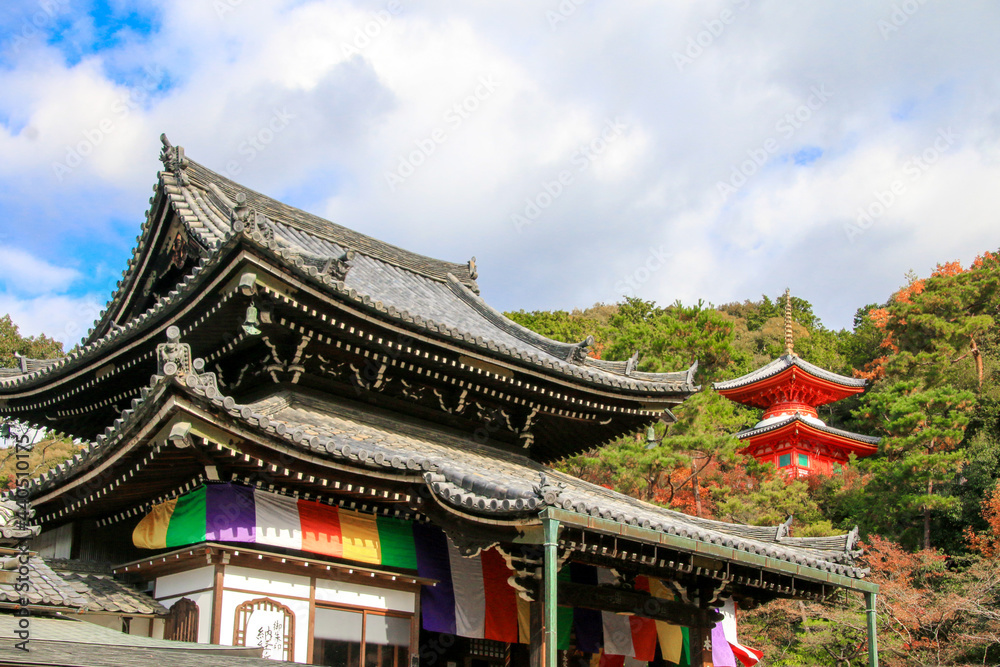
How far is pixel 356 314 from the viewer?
1092 centimetres

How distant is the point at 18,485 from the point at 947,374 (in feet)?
131

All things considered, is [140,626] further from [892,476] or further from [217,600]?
[892,476]

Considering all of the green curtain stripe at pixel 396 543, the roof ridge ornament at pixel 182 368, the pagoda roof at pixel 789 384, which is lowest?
the green curtain stripe at pixel 396 543

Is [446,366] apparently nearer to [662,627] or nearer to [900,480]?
[662,627]

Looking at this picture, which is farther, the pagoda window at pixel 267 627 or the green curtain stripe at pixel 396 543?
the green curtain stripe at pixel 396 543

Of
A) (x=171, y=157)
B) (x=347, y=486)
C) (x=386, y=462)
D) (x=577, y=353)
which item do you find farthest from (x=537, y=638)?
(x=171, y=157)

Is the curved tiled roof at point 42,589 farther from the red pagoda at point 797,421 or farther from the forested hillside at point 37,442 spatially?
the red pagoda at point 797,421

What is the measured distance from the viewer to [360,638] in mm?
10312

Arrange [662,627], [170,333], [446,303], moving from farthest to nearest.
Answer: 1. [446,303]
2. [662,627]
3. [170,333]

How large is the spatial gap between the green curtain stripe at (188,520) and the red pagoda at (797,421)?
34708 millimetres

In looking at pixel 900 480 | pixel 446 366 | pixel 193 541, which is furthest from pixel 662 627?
pixel 900 480

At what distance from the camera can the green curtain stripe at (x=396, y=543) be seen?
10742mm

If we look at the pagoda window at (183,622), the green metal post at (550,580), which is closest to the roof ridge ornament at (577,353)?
the green metal post at (550,580)

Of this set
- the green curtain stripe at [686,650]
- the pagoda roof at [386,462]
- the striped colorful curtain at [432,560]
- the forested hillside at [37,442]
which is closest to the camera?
the pagoda roof at [386,462]
